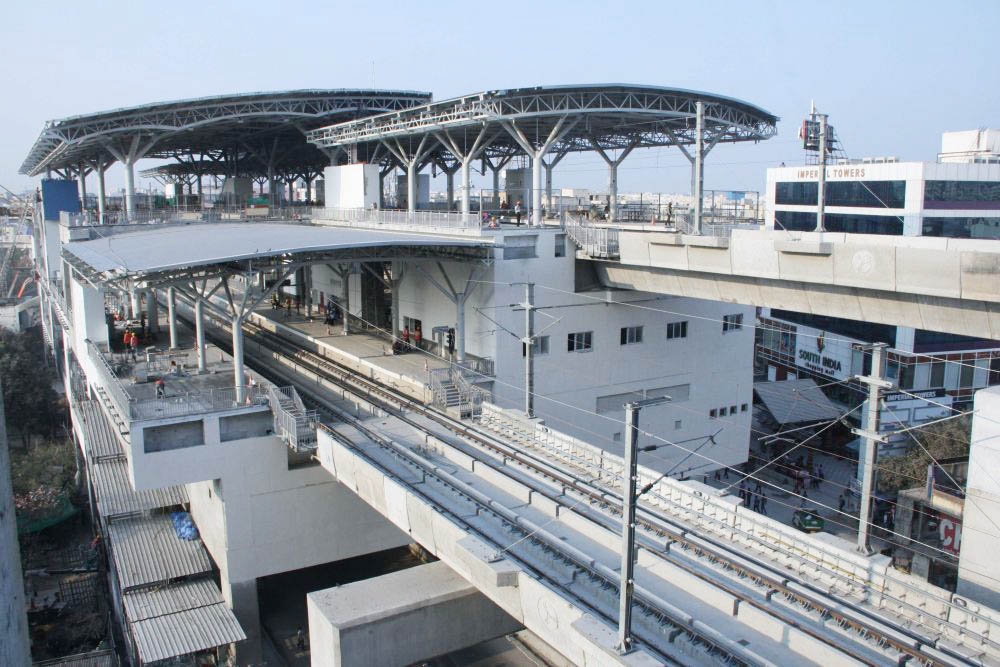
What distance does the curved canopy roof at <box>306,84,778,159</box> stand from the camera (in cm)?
3127

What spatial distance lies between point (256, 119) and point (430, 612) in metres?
43.5

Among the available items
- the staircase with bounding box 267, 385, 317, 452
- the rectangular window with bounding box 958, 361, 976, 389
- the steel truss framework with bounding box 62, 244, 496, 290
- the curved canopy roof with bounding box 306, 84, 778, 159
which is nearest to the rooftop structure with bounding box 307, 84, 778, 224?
the curved canopy roof with bounding box 306, 84, 778, 159

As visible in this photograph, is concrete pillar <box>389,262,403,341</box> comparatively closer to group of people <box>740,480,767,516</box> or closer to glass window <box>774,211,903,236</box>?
group of people <box>740,480,767,516</box>

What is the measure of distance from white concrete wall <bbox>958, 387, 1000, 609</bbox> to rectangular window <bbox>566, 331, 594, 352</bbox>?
17724 mm

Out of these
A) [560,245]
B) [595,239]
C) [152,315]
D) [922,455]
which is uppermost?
[595,239]

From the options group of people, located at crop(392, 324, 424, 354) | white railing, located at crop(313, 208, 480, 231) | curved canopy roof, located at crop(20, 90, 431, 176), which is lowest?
group of people, located at crop(392, 324, 424, 354)

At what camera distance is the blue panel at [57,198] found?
50.1 meters

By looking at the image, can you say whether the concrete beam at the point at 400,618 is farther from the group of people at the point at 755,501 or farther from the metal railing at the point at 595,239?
the group of people at the point at 755,501

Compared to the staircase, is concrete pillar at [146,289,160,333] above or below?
above

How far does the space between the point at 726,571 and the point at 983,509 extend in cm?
486

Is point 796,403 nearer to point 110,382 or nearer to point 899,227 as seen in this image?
point 899,227

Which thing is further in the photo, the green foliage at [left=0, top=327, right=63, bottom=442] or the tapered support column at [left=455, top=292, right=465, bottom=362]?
the green foliage at [left=0, top=327, right=63, bottom=442]

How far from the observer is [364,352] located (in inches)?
1341

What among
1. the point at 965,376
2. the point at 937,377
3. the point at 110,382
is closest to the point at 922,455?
the point at 937,377
